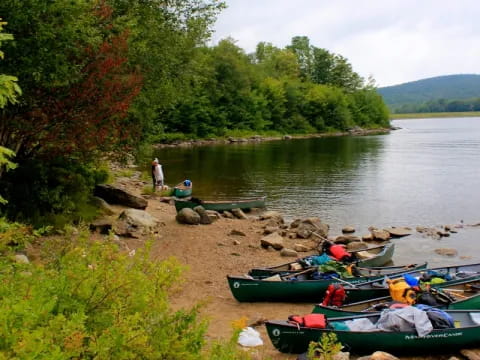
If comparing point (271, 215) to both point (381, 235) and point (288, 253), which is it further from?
point (288, 253)

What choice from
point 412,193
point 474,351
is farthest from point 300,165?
point 474,351

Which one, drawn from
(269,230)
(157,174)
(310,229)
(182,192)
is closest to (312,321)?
(269,230)

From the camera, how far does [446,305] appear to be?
11.0 m

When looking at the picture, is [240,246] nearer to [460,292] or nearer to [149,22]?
[460,292]

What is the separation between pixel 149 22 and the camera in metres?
18.2

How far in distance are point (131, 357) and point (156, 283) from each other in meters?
1.11

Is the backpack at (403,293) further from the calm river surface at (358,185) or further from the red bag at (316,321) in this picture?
the calm river surface at (358,185)

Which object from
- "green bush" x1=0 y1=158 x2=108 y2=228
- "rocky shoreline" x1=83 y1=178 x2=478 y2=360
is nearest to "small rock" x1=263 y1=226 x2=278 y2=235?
"rocky shoreline" x1=83 y1=178 x2=478 y2=360

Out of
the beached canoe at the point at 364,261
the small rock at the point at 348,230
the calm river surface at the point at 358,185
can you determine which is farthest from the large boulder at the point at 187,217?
the small rock at the point at 348,230

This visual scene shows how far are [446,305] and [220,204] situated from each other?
43.3 ft

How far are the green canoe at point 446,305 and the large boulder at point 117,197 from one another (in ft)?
37.4

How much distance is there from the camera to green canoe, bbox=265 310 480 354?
9305mm

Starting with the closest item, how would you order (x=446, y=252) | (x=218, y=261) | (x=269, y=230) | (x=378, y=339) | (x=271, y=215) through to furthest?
(x=378, y=339)
(x=218, y=261)
(x=446, y=252)
(x=269, y=230)
(x=271, y=215)

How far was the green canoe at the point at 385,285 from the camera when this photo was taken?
11.9 m
